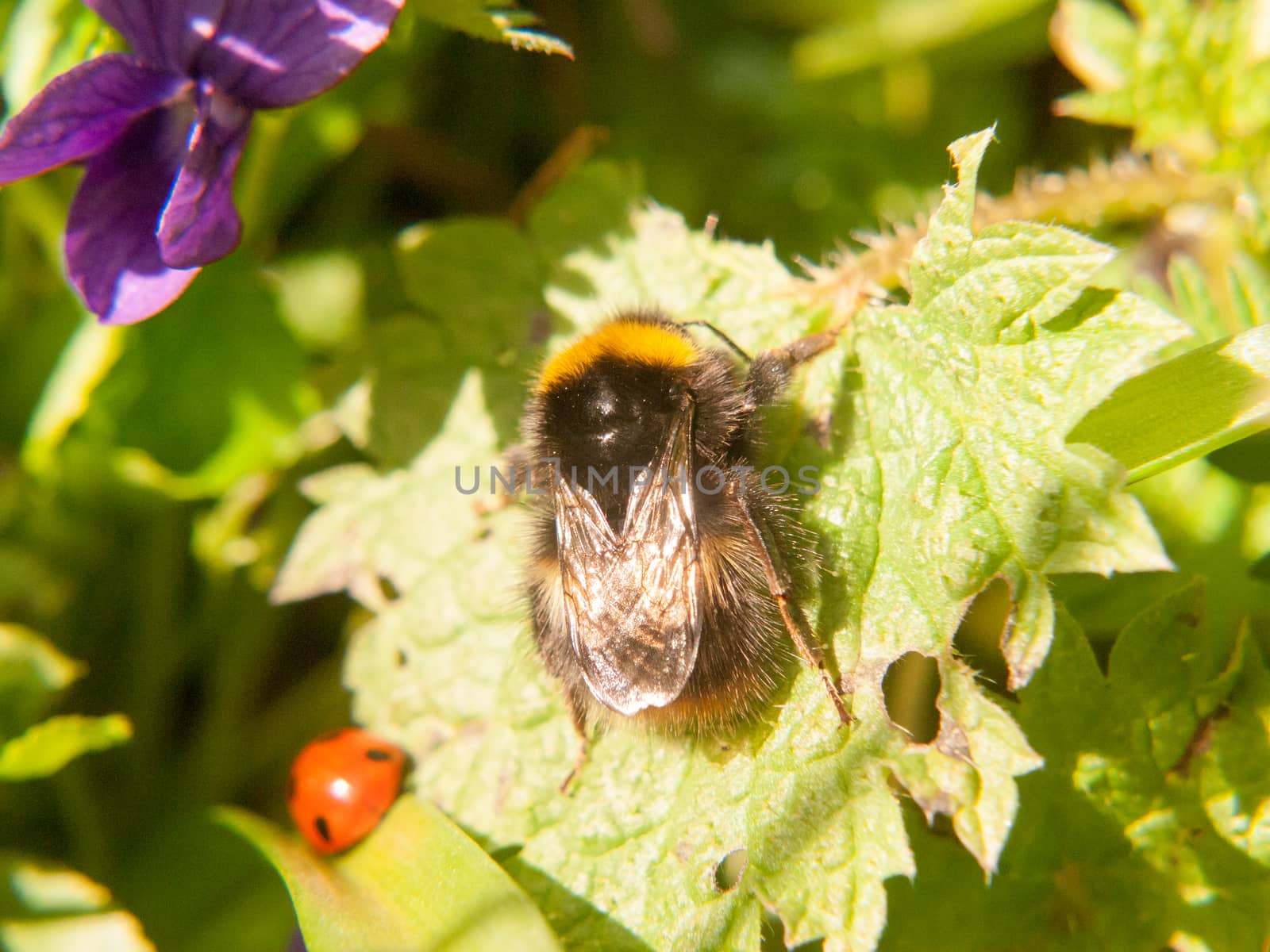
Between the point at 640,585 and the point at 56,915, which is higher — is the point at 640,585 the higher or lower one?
the higher one

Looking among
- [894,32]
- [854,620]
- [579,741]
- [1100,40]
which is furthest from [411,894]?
[894,32]

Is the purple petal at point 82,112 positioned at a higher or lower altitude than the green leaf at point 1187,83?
lower

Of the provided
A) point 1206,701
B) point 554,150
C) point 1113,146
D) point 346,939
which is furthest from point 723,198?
point 346,939

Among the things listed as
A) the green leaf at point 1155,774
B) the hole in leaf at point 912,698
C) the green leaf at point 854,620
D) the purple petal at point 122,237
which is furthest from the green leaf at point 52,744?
the green leaf at point 1155,774

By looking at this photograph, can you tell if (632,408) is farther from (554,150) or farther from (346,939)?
(554,150)

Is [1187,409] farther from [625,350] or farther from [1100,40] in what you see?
[1100,40]

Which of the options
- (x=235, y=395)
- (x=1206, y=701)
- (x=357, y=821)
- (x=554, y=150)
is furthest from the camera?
(x=554, y=150)

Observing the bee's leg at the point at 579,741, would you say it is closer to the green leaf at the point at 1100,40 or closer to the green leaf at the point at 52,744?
the green leaf at the point at 52,744
